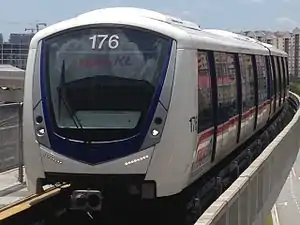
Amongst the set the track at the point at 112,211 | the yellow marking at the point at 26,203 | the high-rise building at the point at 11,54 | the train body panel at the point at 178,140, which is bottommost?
the track at the point at 112,211

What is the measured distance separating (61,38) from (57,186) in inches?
84.2

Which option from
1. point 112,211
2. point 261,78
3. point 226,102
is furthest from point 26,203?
point 261,78

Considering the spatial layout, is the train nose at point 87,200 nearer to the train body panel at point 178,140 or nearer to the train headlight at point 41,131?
the train body panel at point 178,140

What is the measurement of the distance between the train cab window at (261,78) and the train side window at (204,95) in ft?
24.3

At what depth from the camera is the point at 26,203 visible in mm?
10078

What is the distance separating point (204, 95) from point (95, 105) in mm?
1918

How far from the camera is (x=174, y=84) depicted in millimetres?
9852

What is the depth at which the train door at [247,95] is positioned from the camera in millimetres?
15875

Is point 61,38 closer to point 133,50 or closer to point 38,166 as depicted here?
point 133,50

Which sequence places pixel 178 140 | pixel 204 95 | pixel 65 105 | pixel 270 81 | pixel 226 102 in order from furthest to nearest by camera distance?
pixel 270 81, pixel 226 102, pixel 204 95, pixel 65 105, pixel 178 140

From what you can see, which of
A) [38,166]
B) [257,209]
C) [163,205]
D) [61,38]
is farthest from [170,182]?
[257,209]

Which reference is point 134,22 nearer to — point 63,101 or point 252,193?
point 63,101

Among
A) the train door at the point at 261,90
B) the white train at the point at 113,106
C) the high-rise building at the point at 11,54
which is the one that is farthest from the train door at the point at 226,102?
the high-rise building at the point at 11,54

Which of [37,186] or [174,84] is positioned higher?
[174,84]
